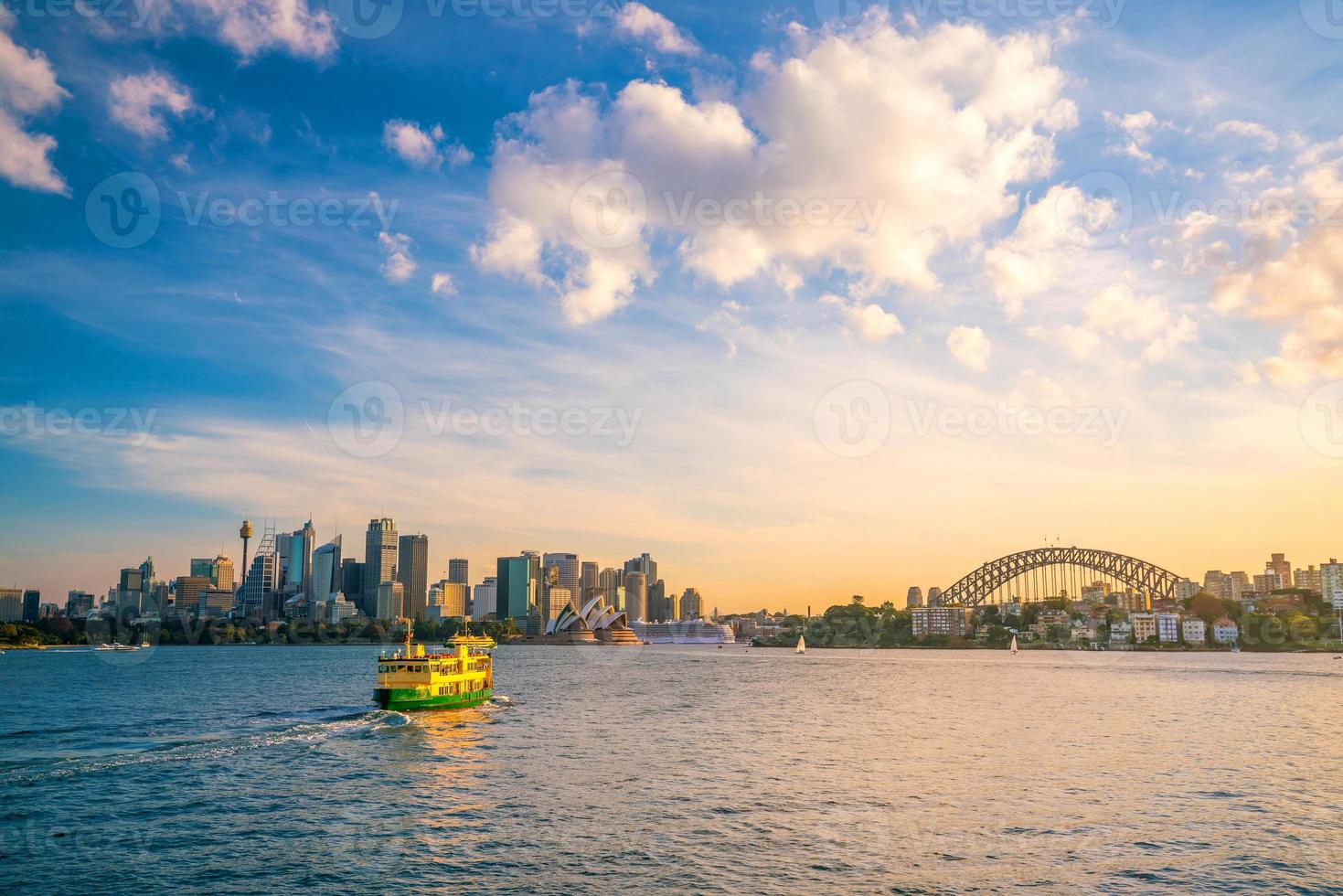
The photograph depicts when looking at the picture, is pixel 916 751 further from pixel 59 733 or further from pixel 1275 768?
pixel 59 733

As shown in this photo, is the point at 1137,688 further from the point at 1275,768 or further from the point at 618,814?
the point at 618,814

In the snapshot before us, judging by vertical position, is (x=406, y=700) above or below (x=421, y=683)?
below

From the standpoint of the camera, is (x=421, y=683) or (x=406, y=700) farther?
(x=421, y=683)

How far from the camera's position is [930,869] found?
32.4 meters

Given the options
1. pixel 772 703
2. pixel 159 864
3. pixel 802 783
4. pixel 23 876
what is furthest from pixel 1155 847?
pixel 772 703

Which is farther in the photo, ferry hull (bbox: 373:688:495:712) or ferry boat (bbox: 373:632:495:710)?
ferry boat (bbox: 373:632:495:710)

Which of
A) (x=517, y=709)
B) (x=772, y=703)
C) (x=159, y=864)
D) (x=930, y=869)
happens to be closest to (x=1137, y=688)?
(x=772, y=703)

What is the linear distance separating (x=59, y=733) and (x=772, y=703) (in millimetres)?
64289

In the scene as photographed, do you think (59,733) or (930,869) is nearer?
(930,869)

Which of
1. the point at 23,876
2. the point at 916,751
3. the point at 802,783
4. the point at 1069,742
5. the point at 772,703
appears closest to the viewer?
the point at 23,876

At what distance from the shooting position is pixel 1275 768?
174 ft

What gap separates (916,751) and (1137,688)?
6959 cm

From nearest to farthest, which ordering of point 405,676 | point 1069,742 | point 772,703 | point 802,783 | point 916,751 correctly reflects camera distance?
point 802,783 → point 916,751 → point 1069,742 → point 405,676 → point 772,703

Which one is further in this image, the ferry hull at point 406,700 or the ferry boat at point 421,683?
the ferry boat at point 421,683
